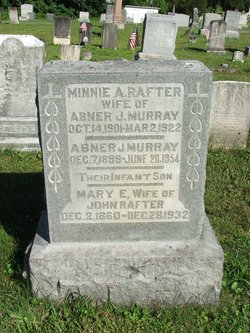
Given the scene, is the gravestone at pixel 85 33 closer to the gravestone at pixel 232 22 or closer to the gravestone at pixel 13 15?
the gravestone at pixel 232 22

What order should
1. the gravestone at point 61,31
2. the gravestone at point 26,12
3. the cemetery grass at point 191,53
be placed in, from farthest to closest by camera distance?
the gravestone at point 26,12, the gravestone at point 61,31, the cemetery grass at point 191,53

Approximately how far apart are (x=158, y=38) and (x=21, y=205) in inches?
351

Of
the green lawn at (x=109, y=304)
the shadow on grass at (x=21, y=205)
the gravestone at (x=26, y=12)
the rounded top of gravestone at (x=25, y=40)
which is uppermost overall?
the rounded top of gravestone at (x=25, y=40)

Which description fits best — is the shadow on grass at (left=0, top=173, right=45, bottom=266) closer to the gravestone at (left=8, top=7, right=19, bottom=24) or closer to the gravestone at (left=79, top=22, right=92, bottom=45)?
the gravestone at (left=79, top=22, right=92, bottom=45)

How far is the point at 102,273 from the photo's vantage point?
3018 millimetres

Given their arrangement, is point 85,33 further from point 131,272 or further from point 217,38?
point 131,272

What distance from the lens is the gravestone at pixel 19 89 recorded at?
592cm

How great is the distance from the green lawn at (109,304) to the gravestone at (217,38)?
39.2 ft

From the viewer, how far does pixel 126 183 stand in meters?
3.00

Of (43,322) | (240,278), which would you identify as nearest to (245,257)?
(240,278)

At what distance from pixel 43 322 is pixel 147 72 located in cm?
180

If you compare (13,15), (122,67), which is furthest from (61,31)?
(122,67)

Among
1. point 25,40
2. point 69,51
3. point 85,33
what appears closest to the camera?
point 25,40

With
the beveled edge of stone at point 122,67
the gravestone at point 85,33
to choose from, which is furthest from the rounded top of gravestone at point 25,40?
the gravestone at point 85,33
